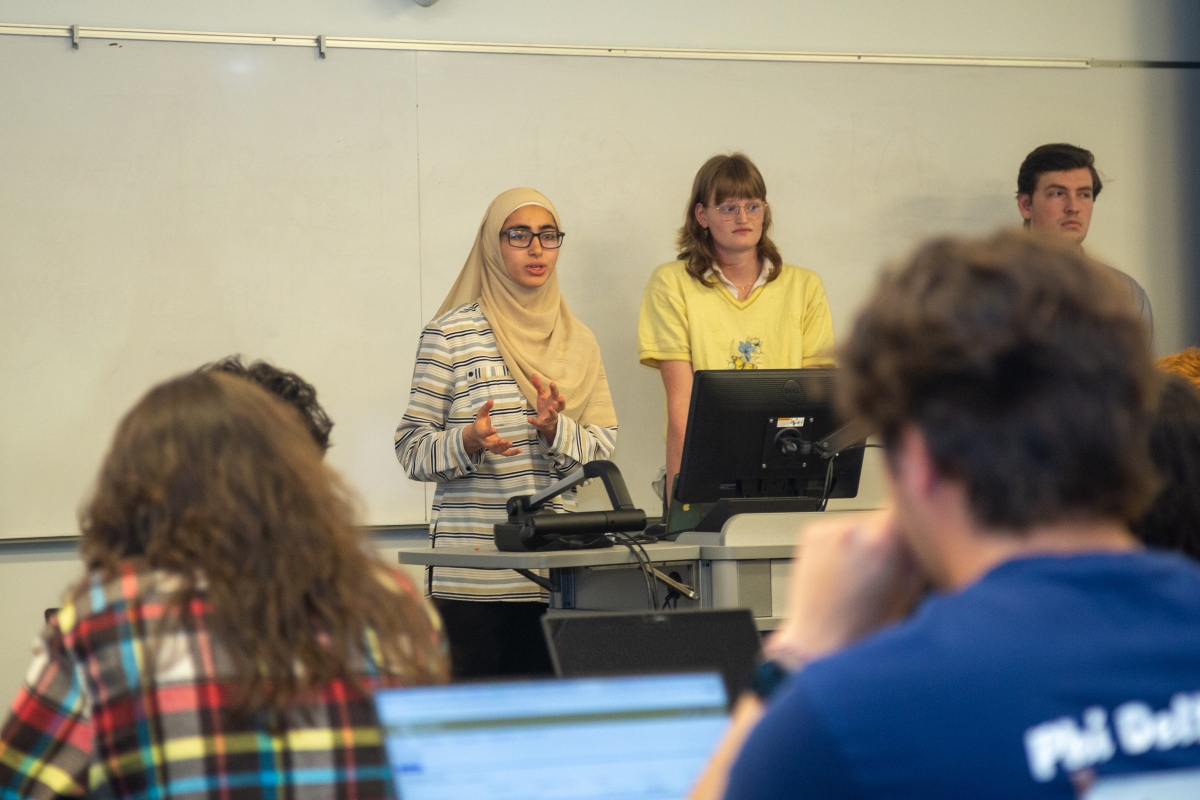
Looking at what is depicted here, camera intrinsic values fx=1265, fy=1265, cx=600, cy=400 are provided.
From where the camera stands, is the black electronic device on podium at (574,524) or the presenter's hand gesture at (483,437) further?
the presenter's hand gesture at (483,437)

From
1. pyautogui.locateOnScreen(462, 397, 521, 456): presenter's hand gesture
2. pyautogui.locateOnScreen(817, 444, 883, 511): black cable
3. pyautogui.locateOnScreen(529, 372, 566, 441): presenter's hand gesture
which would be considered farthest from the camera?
pyautogui.locateOnScreen(529, 372, 566, 441): presenter's hand gesture

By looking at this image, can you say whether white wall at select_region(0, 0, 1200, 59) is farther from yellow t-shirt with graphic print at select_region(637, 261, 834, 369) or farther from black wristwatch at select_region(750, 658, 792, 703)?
black wristwatch at select_region(750, 658, 792, 703)

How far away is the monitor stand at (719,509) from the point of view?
260cm

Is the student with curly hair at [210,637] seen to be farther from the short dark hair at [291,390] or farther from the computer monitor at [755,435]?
the computer monitor at [755,435]

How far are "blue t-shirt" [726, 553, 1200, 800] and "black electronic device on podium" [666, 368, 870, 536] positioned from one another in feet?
6.18

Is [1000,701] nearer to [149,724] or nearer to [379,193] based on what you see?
[149,724]

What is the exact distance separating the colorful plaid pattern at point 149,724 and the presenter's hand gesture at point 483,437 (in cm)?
174

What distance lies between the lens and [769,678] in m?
0.81

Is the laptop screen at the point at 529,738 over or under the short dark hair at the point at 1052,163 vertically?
under

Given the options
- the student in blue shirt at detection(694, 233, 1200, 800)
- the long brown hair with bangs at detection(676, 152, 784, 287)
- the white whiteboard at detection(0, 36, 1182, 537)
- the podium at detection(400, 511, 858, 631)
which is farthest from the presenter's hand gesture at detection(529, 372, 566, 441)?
the student in blue shirt at detection(694, 233, 1200, 800)

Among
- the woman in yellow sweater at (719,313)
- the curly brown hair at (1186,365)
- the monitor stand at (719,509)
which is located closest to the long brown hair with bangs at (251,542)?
the curly brown hair at (1186,365)

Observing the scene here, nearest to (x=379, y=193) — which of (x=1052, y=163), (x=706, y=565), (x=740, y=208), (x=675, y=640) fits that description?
(x=740, y=208)

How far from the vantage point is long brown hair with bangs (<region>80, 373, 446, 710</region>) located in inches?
42.7

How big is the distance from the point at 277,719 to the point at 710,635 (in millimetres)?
811
